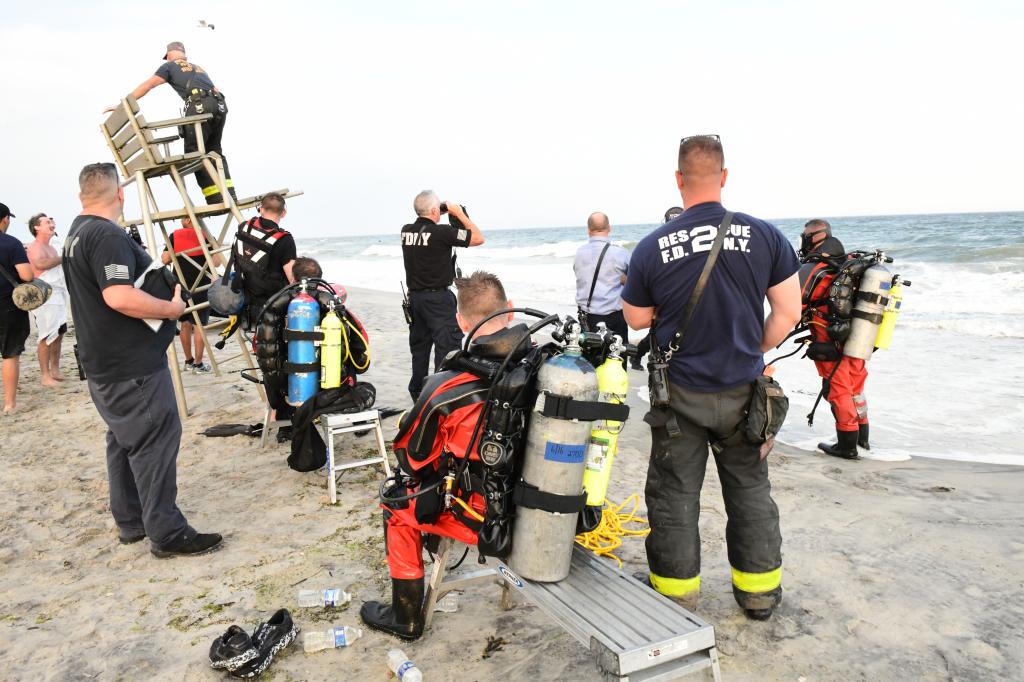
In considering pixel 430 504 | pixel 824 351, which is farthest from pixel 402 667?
pixel 824 351

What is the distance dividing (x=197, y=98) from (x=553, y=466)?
250 inches

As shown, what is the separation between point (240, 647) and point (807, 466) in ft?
15.6

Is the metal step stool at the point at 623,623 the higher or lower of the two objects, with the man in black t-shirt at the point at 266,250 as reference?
lower

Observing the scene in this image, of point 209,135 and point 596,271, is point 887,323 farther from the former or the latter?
point 209,135

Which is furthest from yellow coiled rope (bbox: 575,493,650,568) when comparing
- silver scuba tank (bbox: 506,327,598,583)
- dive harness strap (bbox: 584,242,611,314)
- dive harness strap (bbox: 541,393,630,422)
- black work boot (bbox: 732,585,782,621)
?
dive harness strap (bbox: 584,242,611,314)

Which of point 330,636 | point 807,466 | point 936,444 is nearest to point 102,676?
point 330,636

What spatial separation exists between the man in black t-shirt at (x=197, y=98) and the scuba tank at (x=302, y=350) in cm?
290

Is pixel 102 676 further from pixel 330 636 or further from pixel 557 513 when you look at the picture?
pixel 557 513

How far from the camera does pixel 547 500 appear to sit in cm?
257

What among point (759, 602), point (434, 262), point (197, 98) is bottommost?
point (759, 602)

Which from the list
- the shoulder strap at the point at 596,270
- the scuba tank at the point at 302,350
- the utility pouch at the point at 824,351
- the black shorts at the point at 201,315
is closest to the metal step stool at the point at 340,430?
the scuba tank at the point at 302,350

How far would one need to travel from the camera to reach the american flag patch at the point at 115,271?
363cm

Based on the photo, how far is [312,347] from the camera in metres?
5.02

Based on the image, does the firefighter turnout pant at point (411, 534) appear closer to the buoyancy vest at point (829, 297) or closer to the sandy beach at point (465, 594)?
the sandy beach at point (465, 594)
